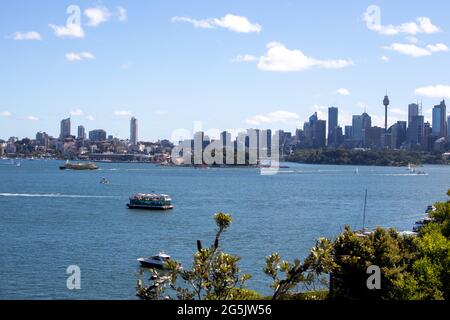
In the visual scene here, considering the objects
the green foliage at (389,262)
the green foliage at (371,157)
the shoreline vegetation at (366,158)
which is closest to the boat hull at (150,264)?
the green foliage at (389,262)

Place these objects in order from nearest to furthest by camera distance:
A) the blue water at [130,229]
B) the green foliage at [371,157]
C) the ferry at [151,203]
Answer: the blue water at [130,229] → the ferry at [151,203] → the green foliage at [371,157]

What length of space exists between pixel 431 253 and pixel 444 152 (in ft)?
448

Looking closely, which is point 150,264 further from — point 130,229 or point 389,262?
point 130,229

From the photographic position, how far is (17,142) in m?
155

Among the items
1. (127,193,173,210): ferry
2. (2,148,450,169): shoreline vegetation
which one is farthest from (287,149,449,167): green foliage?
(127,193,173,210): ferry

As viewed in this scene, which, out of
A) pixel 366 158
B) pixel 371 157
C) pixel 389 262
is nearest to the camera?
pixel 389 262

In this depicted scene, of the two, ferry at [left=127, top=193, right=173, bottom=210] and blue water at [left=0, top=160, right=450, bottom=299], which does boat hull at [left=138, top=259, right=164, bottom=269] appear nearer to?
blue water at [left=0, top=160, right=450, bottom=299]

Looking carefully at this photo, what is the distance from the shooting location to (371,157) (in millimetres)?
125250

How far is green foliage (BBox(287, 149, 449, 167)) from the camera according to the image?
405 ft

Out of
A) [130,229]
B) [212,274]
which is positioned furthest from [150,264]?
[212,274]

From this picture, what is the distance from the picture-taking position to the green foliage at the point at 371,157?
405ft

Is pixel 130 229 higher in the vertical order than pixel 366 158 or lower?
lower

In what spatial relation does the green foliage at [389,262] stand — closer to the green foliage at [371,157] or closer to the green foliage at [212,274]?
the green foliage at [212,274]

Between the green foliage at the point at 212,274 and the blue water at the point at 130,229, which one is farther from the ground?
the green foliage at the point at 212,274
